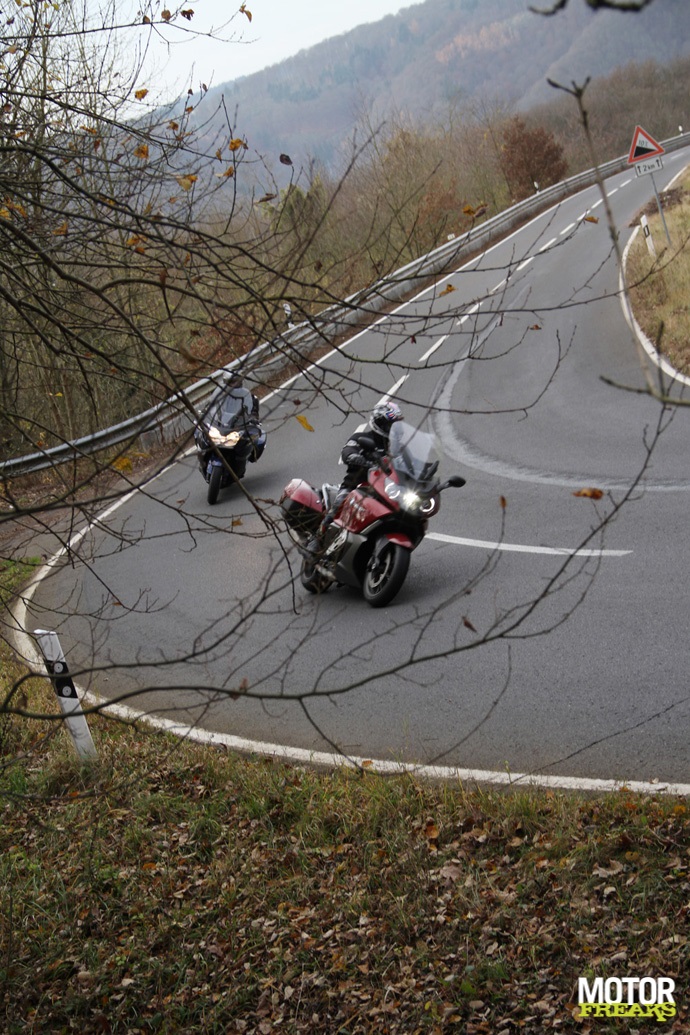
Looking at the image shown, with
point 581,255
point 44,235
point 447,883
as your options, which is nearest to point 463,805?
point 447,883

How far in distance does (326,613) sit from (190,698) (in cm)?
168

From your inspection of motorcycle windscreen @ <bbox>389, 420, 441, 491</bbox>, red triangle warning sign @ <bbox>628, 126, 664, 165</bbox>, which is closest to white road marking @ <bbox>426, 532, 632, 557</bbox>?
motorcycle windscreen @ <bbox>389, 420, 441, 491</bbox>

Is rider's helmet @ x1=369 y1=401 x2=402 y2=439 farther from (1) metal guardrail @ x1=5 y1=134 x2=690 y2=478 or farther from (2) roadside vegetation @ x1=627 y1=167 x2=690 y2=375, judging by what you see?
(2) roadside vegetation @ x1=627 y1=167 x2=690 y2=375

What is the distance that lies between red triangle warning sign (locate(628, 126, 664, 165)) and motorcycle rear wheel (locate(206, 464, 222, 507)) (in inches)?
390

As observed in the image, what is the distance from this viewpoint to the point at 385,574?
30.8ft

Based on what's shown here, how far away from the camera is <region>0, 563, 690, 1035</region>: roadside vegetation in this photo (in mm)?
4676

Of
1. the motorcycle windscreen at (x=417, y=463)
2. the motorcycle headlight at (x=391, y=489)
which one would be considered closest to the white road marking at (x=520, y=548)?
→ the motorcycle windscreen at (x=417, y=463)

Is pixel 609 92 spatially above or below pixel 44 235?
above

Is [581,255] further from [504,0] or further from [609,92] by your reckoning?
[504,0]

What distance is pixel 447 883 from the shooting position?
5348mm

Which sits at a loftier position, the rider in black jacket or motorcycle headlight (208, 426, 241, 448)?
motorcycle headlight (208, 426, 241, 448)

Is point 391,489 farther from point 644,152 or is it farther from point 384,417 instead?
point 644,152

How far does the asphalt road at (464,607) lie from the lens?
5.95m

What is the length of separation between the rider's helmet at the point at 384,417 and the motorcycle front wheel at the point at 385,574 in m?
1.01
